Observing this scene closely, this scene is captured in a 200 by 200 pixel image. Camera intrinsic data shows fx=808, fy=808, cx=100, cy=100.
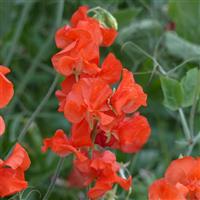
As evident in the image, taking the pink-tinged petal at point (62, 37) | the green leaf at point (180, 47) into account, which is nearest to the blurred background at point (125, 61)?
the green leaf at point (180, 47)

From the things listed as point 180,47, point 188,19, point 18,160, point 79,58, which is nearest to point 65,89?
point 79,58

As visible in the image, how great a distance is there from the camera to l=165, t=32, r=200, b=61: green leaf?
5.42ft

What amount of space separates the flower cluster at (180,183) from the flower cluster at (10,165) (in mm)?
176

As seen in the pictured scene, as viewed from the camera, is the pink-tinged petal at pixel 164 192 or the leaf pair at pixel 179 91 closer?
the pink-tinged petal at pixel 164 192

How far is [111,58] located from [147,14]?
0.99m

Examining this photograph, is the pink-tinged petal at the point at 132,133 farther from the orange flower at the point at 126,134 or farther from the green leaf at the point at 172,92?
the green leaf at the point at 172,92

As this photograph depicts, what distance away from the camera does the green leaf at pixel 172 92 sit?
4.43 ft

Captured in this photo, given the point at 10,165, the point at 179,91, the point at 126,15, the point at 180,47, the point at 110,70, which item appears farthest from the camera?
the point at 126,15

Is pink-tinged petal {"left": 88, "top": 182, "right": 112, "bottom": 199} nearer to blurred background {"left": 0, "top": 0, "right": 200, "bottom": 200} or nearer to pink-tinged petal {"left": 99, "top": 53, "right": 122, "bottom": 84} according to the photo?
pink-tinged petal {"left": 99, "top": 53, "right": 122, "bottom": 84}

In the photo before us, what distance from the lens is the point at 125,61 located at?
72.9 inches

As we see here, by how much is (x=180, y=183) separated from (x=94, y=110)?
156 millimetres

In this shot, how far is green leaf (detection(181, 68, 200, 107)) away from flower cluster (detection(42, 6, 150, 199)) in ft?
0.70

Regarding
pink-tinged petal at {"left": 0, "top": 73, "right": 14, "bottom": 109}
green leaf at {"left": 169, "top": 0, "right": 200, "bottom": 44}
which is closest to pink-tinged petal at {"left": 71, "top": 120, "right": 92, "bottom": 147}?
pink-tinged petal at {"left": 0, "top": 73, "right": 14, "bottom": 109}

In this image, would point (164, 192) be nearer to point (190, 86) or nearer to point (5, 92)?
point (5, 92)
